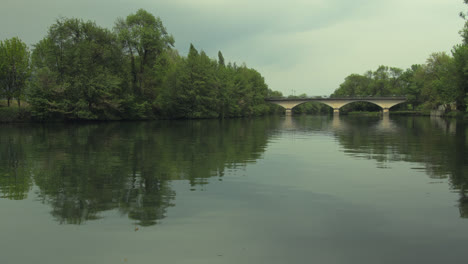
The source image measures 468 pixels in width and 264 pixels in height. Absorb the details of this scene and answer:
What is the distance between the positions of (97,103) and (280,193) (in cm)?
5424

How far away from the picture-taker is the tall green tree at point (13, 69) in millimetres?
59378

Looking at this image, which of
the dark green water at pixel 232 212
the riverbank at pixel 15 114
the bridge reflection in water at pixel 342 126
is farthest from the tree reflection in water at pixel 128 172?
the riverbank at pixel 15 114

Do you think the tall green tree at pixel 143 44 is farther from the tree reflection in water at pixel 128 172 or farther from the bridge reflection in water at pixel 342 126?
the tree reflection in water at pixel 128 172

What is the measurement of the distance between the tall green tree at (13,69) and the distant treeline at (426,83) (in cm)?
6769

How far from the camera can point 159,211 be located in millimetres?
8195

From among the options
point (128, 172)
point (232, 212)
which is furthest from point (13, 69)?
point (232, 212)

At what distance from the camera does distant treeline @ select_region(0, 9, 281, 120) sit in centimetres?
5484

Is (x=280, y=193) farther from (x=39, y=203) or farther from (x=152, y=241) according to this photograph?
(x=39, y=203)

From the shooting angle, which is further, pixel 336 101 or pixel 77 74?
pixel 336 101

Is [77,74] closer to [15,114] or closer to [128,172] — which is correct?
[15,114]

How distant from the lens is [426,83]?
317 feet

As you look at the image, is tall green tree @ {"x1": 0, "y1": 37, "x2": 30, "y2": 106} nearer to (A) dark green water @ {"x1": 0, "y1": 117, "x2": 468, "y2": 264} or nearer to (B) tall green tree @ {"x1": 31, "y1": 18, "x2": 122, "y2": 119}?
(B) tall green tree @ {"x1": 31, "y1": 18, "x2": 122, "y2": 119}

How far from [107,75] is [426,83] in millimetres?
86424

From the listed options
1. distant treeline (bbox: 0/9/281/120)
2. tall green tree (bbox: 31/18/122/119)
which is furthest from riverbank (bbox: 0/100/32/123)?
tall green tree (bbox: 31/18/122/119)
